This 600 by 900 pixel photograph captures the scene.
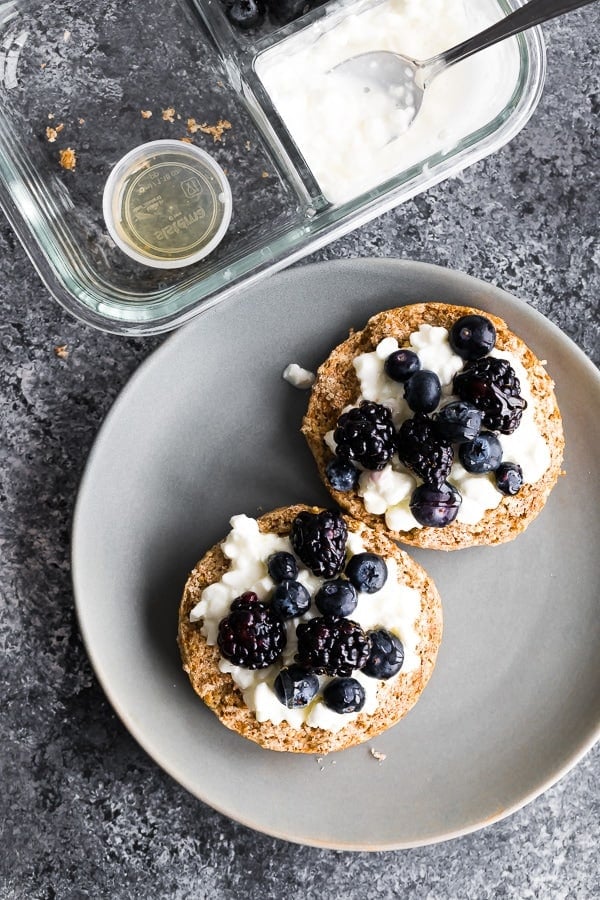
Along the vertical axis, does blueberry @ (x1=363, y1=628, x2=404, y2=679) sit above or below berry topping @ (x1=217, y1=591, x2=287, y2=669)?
below

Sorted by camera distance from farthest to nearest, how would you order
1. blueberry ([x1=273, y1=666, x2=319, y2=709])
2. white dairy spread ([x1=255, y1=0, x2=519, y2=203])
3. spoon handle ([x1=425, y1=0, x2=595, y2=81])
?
white dairy spread ([x1=255, y1=0, x2=519, y2=203]) → blueberry ([x1=273, y1=666, x2=319, y2=709]) → spoon handle ([x1=425, y1=0, x2=595, y2=81])

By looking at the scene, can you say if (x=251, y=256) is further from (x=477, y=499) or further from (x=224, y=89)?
(x=477, y=499)

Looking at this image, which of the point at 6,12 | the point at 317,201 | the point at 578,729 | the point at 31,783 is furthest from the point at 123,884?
the point at 6,12

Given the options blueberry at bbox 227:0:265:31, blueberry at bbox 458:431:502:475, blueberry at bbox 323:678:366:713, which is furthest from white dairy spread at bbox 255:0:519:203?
blueberry at bbox 323:678:366:713

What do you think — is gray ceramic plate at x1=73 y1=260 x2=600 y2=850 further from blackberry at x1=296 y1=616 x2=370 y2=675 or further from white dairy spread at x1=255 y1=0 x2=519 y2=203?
blackberry at x1=296 y1=616 x2=370 y2=675

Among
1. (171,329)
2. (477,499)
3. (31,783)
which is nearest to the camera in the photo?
(477,499)

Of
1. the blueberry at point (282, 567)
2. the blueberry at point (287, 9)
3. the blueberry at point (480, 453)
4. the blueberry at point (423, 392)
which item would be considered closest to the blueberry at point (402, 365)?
the blueberry at point (423, 392)

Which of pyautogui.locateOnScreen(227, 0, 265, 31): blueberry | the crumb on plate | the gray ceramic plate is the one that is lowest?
the gray ceramic plate
